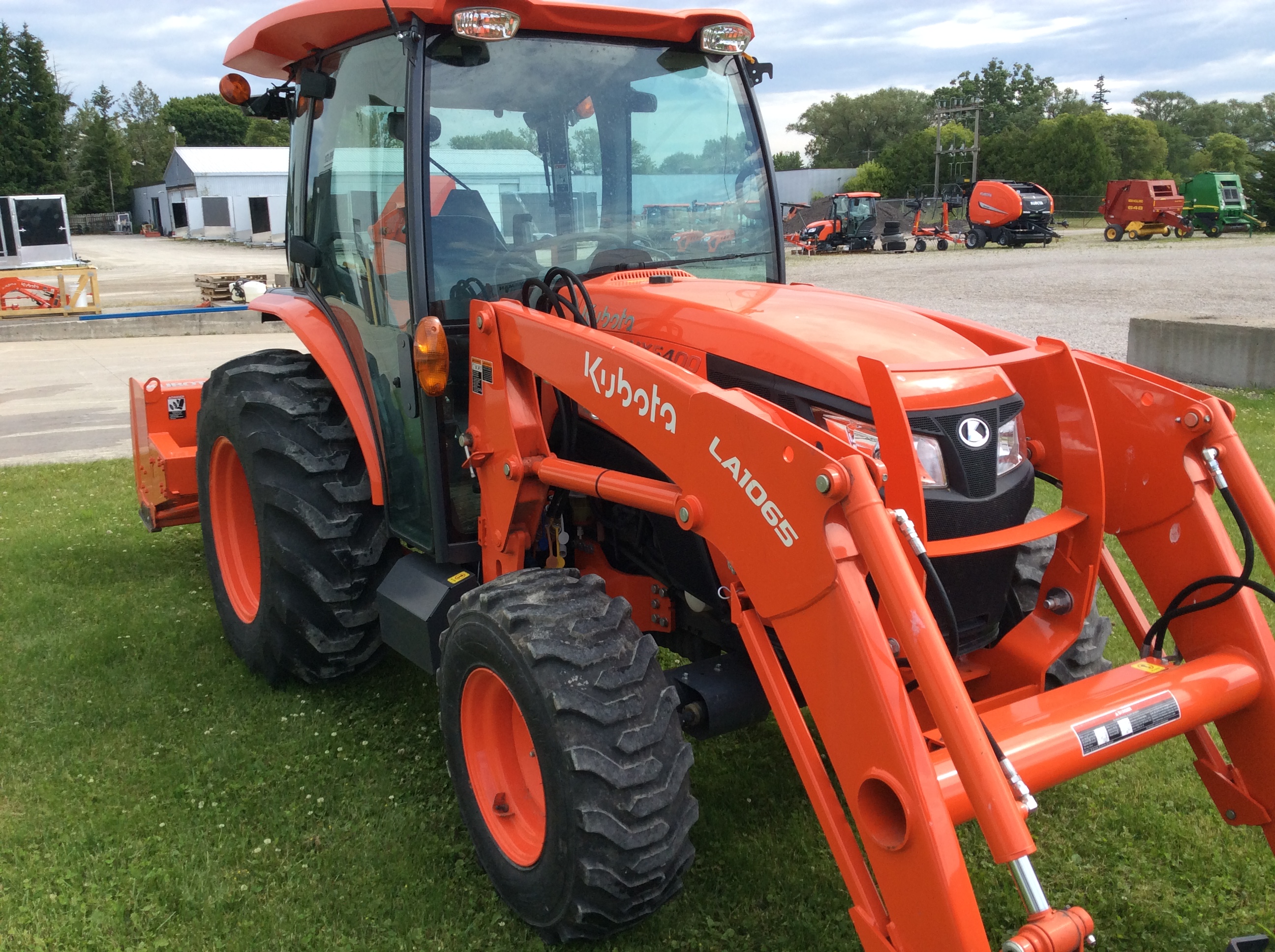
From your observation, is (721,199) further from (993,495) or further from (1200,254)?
(1200,254)

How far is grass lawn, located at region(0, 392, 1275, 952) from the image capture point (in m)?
2.91

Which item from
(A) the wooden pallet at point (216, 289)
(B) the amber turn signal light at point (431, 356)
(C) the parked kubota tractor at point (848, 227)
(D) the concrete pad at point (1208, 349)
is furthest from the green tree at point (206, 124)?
(B) the amber turn signal light at point (431, 356)

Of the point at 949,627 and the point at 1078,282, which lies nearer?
the point at 949,627

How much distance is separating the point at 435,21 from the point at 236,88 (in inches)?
64.5

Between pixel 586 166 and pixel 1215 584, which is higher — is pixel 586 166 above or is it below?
above

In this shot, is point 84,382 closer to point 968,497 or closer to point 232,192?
point 968,497

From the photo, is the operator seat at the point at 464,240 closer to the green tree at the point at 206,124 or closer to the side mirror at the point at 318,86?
the side mirror at the point at 318,86

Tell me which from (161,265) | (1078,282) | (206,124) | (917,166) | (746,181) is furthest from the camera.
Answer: (206,124)

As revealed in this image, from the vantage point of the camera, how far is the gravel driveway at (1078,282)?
15.2m

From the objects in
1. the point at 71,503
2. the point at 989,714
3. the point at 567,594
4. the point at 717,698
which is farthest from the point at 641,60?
the point at 71,503

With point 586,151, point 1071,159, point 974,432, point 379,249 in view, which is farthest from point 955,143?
point 974,432

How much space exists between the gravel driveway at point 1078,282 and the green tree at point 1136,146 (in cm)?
3065

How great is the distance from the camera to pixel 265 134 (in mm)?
90062

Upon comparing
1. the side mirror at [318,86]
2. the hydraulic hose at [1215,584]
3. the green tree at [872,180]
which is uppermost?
the green tree at [872,180]
